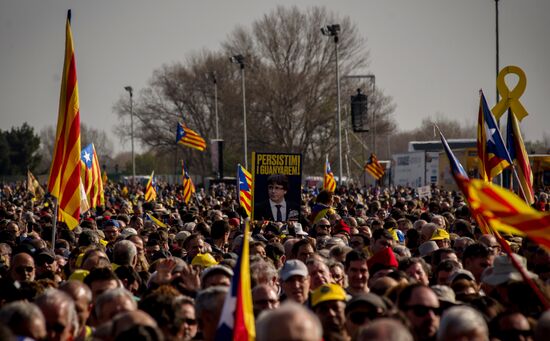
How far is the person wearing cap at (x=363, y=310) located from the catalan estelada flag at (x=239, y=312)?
1065 millimetres

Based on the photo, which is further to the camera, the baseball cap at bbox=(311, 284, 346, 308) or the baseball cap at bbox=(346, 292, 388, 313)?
the baseball cap at bbox=(311, 284, 346, 308)

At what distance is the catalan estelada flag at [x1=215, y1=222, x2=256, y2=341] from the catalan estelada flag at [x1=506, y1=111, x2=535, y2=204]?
8.18m

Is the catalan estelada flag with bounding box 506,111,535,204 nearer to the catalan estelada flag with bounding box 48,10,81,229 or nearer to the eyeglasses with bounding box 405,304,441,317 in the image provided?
the catalan estelada flag with bounding box 48,10,81,229

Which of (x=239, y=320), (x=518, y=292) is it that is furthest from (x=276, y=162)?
(x=239, y=320)

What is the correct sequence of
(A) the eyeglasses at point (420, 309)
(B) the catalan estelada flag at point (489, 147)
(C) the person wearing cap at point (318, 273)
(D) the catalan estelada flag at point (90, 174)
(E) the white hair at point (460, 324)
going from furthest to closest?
1. (D) the catalan estelada flag at point (90, 174)
2. (B) the catalan estelada flag at point (489, 147)
3. (C) the person wearing cap at point (318, 273)
4. (A) the eyeglasses at point (420, 309)
5. (E) the white hair at point (460, 324)

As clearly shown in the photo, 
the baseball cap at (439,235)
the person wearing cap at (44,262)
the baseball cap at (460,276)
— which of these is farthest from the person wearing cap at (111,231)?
the baseball cap at (460,276)

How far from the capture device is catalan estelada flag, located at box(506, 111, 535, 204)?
14.5m

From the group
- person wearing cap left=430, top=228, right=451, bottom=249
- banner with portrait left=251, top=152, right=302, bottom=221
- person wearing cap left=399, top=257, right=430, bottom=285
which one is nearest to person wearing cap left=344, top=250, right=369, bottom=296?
person wearing cap left=399, top=257, right=430, bottom=285

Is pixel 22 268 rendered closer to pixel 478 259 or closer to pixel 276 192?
pixel 478 259

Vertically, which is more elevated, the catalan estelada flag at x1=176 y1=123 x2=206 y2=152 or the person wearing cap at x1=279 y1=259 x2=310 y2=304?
the catalan estelada flag at x1=176 y1=123 x2=206 y2=152

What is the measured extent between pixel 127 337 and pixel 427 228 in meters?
7.76

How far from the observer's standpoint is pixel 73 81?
13.4m

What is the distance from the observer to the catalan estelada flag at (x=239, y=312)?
5.91 metres

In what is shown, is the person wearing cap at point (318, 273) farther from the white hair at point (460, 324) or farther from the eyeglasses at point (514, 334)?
the white hair at point (460, 324)
